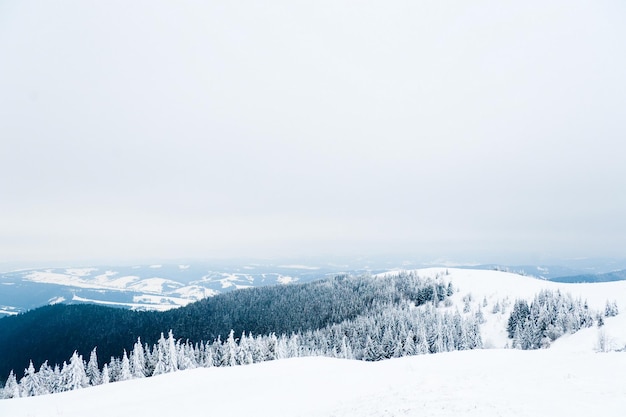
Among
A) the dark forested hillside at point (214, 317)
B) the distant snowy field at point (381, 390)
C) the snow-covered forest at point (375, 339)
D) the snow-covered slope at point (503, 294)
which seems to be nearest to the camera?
the distant snowy field at point (381, 390)

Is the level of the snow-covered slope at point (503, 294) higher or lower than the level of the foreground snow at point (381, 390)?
lower

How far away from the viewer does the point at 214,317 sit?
144 metres

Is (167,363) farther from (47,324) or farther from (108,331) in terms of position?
(47,324)

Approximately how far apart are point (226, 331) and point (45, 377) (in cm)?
6544

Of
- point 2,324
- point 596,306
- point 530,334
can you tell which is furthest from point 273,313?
point 2,324

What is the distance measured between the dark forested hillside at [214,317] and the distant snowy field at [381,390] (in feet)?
287

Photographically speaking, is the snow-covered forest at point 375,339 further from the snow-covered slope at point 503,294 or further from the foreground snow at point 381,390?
the foreground snow at point 381,390

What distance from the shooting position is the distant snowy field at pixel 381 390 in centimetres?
1474

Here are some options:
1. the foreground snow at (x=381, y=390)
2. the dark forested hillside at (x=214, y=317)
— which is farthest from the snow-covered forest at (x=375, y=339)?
the foreground snow at (x=381, y=390)

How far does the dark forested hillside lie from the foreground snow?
87526 millimetres

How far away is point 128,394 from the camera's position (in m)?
24.5

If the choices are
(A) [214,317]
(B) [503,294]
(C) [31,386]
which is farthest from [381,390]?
(A) [214,317]

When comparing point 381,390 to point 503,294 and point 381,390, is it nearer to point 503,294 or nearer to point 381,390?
point 381,390

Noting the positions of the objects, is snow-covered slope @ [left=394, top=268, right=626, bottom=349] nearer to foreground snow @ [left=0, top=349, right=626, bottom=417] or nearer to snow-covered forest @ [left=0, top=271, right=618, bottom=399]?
snow-covered forest @ [left=0, top=271, right=618, bottom=399]
